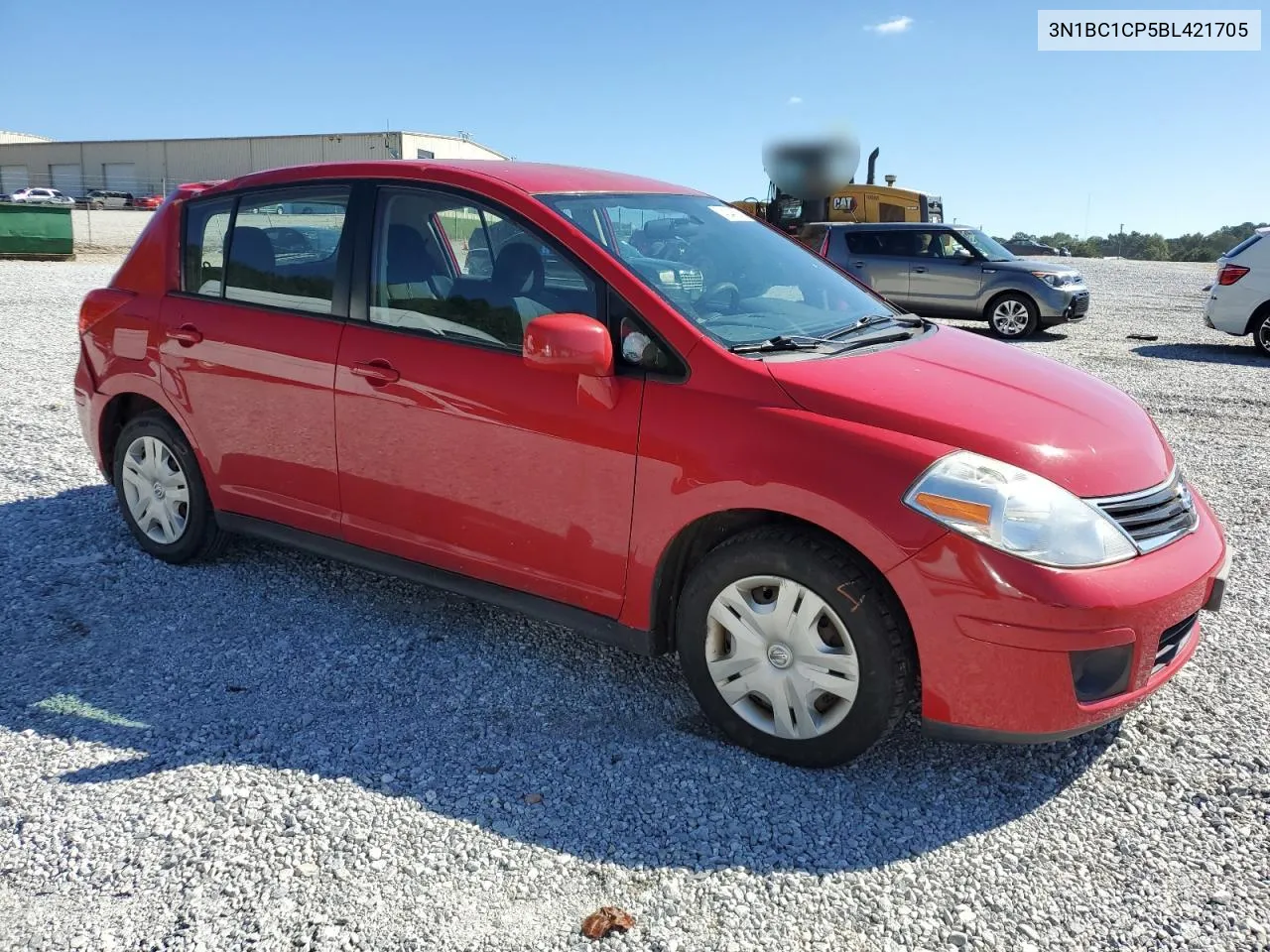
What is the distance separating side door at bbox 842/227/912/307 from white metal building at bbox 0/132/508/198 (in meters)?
48.7

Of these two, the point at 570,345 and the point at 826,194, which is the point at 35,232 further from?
the point at 570,345

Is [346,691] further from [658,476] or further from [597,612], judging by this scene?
[658,476]

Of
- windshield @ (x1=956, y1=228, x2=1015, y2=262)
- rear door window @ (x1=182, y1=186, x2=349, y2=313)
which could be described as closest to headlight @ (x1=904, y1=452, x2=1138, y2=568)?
rear door window @ (x1=182, y1=186, x2=349, y2=313)

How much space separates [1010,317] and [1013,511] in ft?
43.4

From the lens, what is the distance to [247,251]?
14.0 ft

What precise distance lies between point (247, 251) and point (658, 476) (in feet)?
7.39

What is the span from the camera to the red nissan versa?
2773 millimetres

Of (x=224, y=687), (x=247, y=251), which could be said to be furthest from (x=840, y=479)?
(x=247, y=251)

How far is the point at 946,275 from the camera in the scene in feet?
49.8

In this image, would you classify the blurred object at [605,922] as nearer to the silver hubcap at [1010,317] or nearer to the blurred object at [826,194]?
the silver hubcap at [1010,317]

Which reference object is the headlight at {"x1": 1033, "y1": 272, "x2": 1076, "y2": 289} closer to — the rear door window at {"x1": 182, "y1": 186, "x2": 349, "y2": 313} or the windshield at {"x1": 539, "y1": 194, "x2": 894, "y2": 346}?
the windshield at {"x1": 539, "y1": 194, "x2": 894, "y2": 346}

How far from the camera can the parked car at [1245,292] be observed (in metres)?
12.4

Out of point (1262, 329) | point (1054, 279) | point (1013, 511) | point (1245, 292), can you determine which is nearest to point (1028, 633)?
point (1013, 511)

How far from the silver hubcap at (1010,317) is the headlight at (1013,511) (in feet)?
42.7
